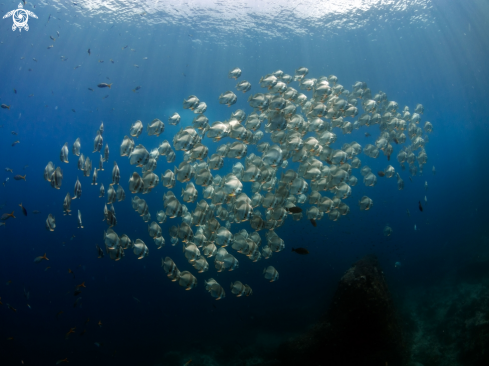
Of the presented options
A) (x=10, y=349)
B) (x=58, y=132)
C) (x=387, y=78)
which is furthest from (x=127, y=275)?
(x=387, y=78)

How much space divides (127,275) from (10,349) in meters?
10.5

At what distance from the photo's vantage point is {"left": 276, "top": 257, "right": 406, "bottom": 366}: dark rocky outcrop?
9.45 meters

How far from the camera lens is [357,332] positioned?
9586 mm

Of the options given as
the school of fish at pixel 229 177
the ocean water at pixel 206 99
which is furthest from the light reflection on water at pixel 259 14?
the school of fish at pixel 229 177

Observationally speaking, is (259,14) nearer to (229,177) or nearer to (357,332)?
(229,177)

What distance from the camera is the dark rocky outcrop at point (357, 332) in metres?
9.45

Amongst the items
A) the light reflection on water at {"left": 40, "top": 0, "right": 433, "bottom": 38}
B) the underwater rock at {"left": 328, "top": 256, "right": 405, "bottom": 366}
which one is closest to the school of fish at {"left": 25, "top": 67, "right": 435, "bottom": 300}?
the underwater rock at {"left": 328, "top": 256, "right": 405, "bottom": 366}

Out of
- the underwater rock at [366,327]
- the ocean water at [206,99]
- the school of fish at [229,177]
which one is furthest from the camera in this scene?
the ocean water at [206,99]

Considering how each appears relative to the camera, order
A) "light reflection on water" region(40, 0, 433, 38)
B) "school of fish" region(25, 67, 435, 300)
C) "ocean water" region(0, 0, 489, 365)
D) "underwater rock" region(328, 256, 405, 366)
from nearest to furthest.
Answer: "school of fish" region(25, 67, 435, 300) → "underwater rock" region(328, 256, 405, 366) → "ocean water" region(0, 0, 489, 365) → "light reflection on water" region(40, 0, 433, 38)

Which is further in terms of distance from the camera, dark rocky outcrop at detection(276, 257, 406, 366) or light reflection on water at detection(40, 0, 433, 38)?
light reflection on water at detection(40, 0, 433, 38)

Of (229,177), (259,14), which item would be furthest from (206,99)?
(229,177)

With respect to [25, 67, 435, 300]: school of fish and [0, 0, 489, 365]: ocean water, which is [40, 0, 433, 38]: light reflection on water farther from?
[25, 67, 435, 300]: school of fish

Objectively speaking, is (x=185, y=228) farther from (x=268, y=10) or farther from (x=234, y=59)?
(x=234, y=59)

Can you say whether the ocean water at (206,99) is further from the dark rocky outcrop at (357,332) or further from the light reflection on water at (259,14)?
the dark rocky outcrop at (357,332)
